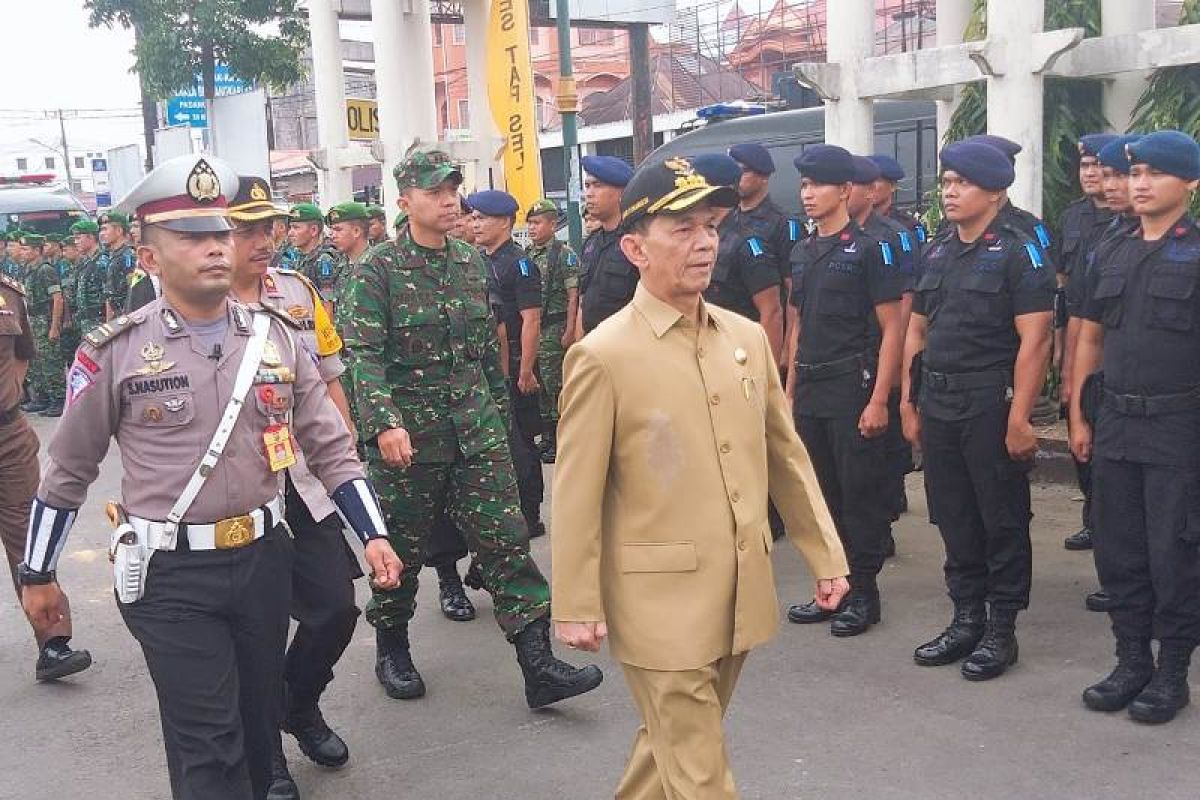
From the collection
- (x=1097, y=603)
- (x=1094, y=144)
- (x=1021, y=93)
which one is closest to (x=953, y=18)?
(x=1021, y=93)

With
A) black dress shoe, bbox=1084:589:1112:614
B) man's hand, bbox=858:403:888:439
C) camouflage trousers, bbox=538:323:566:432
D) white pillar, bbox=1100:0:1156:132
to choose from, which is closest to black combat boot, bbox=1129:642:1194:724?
black dress shoe, bbox=1084:589:1112:614

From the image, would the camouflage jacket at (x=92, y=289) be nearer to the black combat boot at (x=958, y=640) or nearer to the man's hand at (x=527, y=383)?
the man's hand at (x=527, y=383)

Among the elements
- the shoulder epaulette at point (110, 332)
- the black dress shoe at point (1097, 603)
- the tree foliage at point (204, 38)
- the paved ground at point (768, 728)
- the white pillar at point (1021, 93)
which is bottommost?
the paved ground at point (768, 728)

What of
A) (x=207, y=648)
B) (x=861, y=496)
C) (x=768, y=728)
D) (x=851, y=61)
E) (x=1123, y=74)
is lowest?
(x=768, y=728)

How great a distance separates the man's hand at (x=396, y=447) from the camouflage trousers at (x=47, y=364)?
1209 centimetres

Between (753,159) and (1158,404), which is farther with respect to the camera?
(753,159)

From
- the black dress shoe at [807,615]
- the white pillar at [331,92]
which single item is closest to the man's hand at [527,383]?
the black dress shoe at [807,615]

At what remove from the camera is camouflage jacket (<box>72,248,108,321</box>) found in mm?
14164

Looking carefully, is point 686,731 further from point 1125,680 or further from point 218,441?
point 1125,680

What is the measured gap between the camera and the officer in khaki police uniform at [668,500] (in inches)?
116

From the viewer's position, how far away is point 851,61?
28.7 ft

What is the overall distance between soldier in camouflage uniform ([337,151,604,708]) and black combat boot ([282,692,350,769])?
0.69 m

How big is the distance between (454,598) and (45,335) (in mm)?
11178

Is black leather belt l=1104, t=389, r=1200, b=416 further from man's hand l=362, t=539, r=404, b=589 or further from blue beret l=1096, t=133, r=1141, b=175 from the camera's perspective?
man's hand l=362, t=539, r=404, b=589
